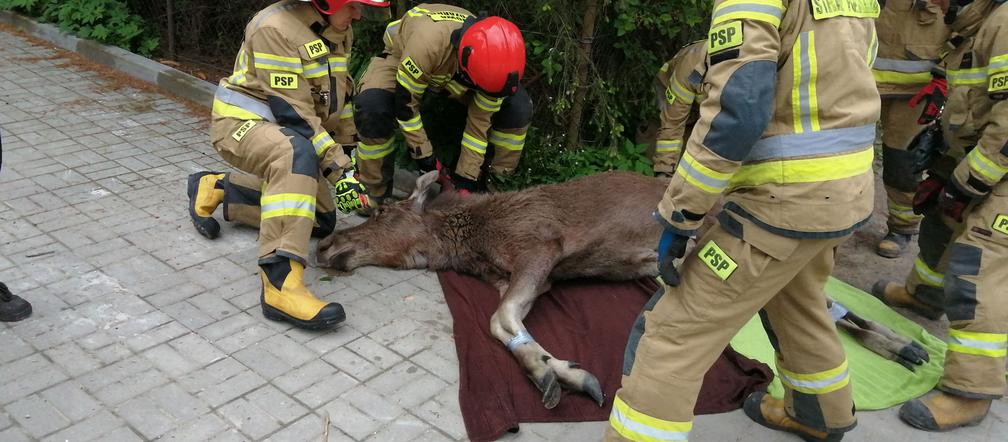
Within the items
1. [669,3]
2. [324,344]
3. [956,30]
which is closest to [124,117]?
[324,344]

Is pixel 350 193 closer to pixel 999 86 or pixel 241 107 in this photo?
pixel 241 107

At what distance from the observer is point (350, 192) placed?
4.96m

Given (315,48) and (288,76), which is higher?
(315,48)

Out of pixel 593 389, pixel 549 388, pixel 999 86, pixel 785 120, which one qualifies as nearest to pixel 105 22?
pixel 549 388

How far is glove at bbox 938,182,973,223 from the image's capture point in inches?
174

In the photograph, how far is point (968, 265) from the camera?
13.7 ft

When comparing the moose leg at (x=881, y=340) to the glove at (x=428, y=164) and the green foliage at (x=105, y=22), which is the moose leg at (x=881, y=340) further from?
the green foliage at (x=105, y=22)

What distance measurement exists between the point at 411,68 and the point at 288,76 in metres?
1.23

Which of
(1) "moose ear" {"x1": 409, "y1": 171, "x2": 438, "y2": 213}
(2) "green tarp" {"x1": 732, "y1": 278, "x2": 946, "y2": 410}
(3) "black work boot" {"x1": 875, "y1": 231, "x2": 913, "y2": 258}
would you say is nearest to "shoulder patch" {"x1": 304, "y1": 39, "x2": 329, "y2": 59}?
(1) "moose ear" {"x1": 409, "y1": 171, "x2": 438, "y2": 213}

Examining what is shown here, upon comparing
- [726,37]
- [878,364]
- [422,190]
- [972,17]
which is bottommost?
[878,364]

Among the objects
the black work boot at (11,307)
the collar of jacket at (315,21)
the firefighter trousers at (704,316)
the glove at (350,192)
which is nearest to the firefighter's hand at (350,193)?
the glove at (350,192)

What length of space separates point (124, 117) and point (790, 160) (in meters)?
6.62

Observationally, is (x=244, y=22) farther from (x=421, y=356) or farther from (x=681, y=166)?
(x=681, y=166)

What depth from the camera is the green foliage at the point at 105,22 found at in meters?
9.42
